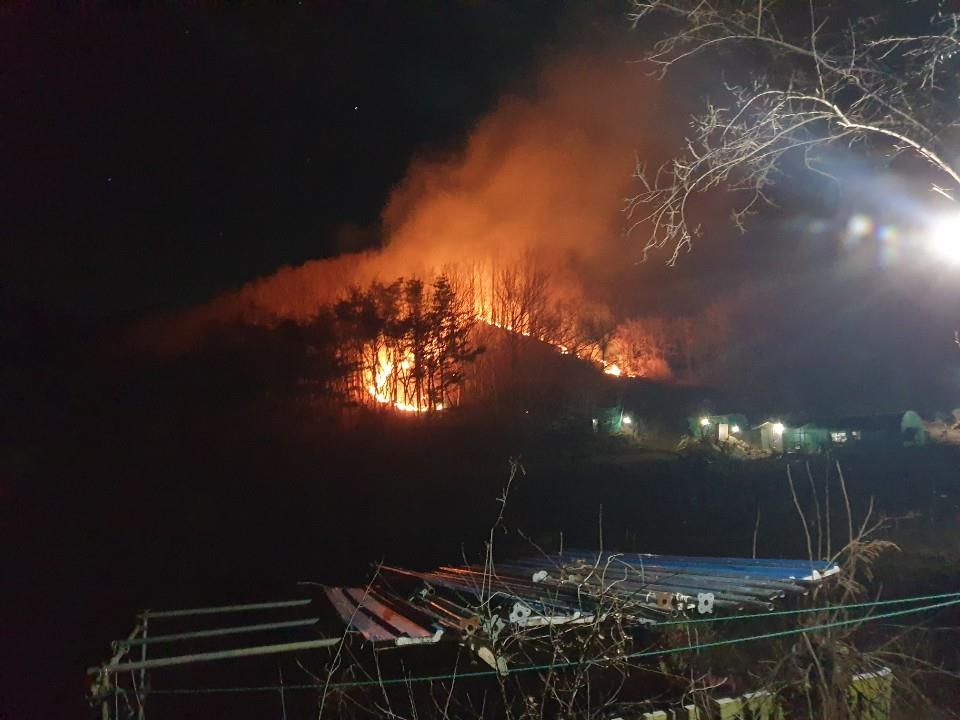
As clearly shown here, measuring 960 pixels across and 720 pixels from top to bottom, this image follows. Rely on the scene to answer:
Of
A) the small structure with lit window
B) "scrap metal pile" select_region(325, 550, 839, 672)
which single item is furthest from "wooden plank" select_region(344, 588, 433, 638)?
the small structure with lit window

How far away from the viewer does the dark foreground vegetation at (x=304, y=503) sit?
1077 cm

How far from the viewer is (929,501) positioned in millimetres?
16641

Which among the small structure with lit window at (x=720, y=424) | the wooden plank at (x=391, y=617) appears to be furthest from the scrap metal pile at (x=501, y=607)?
the small structure with lit window at (x=720, y=424)

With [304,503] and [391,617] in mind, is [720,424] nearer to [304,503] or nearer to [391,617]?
[304,503]

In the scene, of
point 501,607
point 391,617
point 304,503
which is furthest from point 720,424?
point 501,607

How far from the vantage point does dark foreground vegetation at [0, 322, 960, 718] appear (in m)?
10.8

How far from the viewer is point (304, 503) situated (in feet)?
72.9

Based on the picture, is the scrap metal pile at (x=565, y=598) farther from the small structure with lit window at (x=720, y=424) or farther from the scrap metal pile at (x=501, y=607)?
the small structure with lit window at (x=720, y=424)

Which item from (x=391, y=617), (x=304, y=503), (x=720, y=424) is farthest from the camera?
(x=720, y=424)

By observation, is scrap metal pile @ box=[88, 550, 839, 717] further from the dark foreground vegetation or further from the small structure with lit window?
the small structure with lit window

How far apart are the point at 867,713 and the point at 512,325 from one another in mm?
37143

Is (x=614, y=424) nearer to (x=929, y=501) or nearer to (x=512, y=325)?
(x=512, y=325)

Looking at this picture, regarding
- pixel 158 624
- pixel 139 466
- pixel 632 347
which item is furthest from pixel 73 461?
pixel 632 347

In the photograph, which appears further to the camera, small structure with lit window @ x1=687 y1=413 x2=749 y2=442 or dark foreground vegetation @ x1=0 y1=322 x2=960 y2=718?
small structure with lit window @ x1=687 y1=413 x2=749 y2=442
